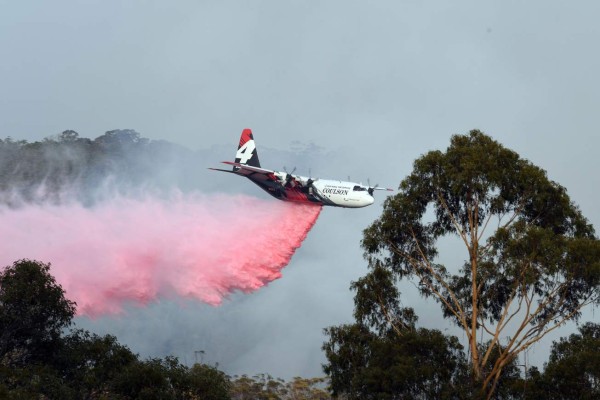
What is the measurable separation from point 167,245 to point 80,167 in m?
80.1

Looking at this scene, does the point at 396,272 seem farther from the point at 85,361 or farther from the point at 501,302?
the point at 85,361

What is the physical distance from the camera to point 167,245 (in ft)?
328

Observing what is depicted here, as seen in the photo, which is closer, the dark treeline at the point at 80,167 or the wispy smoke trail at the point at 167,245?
the wispy smoke trail at the point at 167,245

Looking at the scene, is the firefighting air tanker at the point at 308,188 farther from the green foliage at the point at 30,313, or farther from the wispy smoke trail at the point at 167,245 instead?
the green foliage at the point at 30,313

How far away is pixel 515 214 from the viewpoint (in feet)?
202

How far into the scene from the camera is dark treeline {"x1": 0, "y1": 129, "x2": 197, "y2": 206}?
458 ft

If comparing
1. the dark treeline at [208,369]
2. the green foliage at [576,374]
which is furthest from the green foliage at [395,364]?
the green foliage at [576,374]

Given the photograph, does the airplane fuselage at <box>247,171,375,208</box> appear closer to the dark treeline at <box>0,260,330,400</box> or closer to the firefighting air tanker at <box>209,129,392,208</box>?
the firefighting air tanker at <box>209,129,392,208</box>

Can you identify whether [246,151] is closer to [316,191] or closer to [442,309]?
[316,191]

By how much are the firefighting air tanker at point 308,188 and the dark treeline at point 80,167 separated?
37.1 meters

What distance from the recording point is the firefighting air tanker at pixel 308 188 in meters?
85.7

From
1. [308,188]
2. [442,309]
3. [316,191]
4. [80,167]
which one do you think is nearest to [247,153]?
[308,188]

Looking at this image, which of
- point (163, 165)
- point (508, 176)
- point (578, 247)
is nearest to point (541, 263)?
point (578, 247)

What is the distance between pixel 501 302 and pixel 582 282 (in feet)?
17.0
